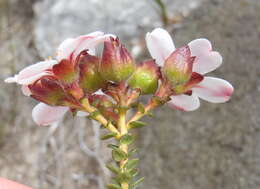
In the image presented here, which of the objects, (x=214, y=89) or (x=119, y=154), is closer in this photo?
(x=119, y=154)

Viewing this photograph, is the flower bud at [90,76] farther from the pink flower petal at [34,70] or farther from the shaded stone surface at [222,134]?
the shaded stone surface at [222,134]

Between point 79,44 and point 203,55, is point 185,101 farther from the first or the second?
point 79,44

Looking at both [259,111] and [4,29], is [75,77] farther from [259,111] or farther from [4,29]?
[4,29]

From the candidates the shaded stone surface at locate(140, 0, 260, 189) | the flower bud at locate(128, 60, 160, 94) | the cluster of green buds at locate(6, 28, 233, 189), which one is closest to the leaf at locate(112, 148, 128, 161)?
the cluster of green buds at locate(6, 28, 233, 189)

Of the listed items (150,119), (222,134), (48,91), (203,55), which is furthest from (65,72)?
(150,119)

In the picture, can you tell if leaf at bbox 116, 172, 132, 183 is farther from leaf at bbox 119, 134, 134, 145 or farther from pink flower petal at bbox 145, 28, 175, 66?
pink flower petal at bbox 145, 28, 175, 66

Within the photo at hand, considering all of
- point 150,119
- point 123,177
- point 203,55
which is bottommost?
point 150,119
